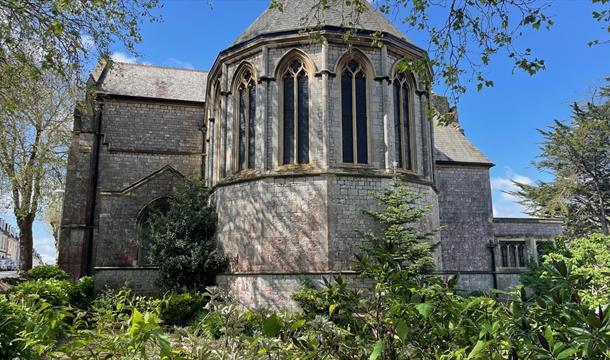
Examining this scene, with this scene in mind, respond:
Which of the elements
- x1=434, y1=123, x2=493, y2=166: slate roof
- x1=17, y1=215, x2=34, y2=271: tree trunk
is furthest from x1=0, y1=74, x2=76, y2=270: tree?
x1=434, y1=123, x2=493, y2=166: slate roof

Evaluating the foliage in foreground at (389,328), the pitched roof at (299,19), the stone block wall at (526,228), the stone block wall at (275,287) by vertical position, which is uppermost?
the pitched roof at (299,19)

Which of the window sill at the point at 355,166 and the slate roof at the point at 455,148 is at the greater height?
the slate roof at the point at 455,148

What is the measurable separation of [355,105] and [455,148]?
36.4 ft

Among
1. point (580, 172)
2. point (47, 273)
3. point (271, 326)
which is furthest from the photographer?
point (580, 172)

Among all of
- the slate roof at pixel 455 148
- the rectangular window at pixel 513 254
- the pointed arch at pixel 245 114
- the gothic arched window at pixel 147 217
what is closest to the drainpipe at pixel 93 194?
the gothic arched window at pixel 147 217

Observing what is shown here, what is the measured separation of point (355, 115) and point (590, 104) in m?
24.4

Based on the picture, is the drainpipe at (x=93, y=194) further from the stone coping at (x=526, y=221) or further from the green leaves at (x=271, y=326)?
the green leaves at (x=271, y=326)

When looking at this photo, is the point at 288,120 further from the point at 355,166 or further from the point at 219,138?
the point at 219,138

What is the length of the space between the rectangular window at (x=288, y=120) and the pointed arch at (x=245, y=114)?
4.03 feet

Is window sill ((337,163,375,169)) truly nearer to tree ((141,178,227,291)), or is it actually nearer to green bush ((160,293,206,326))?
tree ((141,178,227,291))

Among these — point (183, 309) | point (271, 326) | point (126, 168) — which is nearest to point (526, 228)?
point (183, 309)

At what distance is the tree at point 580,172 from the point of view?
2983 cm

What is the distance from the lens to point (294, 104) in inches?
574

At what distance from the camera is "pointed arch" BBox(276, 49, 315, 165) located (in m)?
14.4
